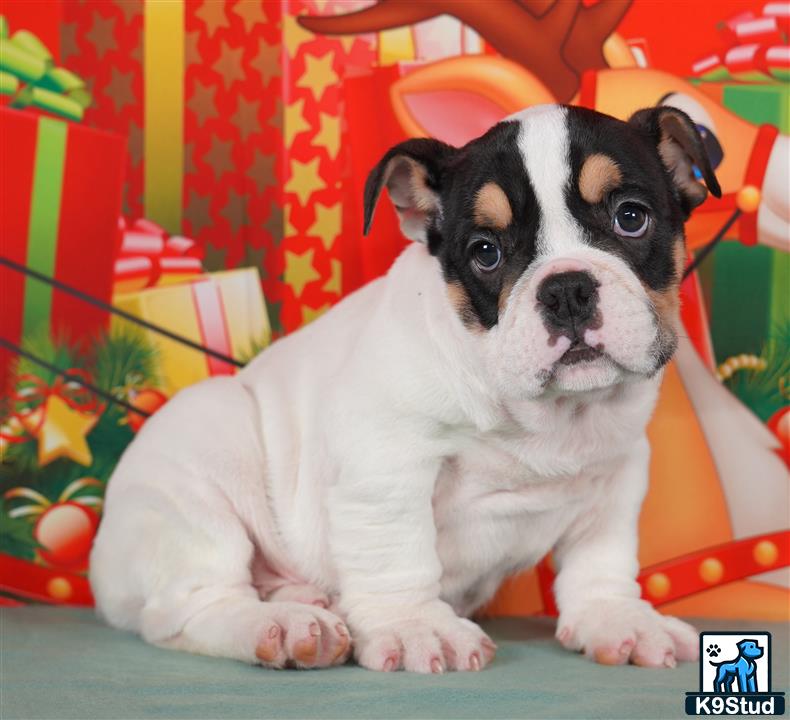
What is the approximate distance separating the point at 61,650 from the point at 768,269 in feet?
9.78

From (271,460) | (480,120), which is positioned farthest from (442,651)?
(480,120)

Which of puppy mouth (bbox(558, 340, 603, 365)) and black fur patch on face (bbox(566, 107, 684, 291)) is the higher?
black fur patch on face (bbox(566, 107, 684, 291))

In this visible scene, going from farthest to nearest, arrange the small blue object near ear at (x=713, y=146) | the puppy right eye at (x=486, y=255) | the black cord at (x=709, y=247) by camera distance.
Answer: the black cord at (x=709, y=247), the small blue object near ear at (x=713, y=146), the puppy right eye at (x=486, y=255)

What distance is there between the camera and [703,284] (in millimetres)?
4629

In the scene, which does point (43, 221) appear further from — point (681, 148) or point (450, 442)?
point (681, 148)

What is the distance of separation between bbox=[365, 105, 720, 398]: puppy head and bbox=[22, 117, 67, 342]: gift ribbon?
1786 millimetres

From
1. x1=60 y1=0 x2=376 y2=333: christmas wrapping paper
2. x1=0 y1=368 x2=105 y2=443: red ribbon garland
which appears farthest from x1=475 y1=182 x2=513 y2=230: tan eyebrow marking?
x1=0 y1=368 x2=105 y2=443: red ribbon garland

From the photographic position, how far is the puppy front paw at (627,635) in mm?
3324

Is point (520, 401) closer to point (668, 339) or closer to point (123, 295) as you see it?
point (668, 339)

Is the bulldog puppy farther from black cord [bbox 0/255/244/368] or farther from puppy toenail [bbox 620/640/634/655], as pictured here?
black cord [bbox 0/255/244/368]

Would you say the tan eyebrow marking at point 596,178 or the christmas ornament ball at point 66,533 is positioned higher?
the tan eyebrow marking at point 596,178

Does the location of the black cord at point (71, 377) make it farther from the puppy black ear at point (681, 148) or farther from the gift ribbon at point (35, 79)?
the puppy black ear at point (681, 148)

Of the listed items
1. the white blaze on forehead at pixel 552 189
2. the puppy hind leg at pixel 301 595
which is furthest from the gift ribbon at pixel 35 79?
the white blaze on forehead at pixel 552 189

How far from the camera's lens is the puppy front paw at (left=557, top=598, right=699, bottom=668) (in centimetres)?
332
